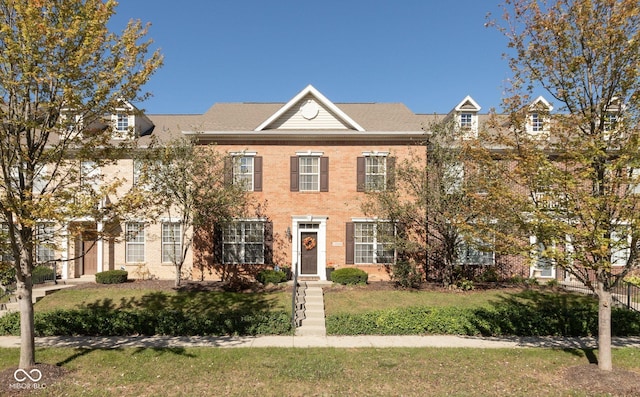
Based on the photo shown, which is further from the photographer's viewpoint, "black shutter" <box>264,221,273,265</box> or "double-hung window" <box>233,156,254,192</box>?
"black shutter" <box>264,221,273,265</box>

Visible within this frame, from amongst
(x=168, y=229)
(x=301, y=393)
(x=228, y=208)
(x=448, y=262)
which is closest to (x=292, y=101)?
(x=228, y=208)

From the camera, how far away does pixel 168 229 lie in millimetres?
17328

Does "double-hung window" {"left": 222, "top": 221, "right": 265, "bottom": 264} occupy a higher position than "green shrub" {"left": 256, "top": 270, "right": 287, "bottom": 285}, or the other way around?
"double-hung window" {"left": 222, "top": 221, "right": 265, "bottom": 264}

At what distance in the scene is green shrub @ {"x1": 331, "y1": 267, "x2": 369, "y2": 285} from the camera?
15.4 meters

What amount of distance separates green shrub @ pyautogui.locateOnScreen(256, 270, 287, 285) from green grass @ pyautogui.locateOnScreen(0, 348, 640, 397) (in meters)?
6.30

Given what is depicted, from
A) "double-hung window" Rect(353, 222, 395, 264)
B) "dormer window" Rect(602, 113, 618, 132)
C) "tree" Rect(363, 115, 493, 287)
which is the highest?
"dormer window" Rect(602, 113, 618, 132)

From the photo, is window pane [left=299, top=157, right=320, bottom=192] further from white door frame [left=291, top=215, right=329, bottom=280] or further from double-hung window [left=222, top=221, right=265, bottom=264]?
double-hung window [left=222, top=221, right=265, bottom=264]

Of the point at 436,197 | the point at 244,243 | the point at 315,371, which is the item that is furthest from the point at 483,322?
the point at 244,243

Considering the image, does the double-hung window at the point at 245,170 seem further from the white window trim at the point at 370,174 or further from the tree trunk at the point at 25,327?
the tree trunk at the point at 25,327

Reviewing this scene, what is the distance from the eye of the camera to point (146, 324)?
10461 millimetres

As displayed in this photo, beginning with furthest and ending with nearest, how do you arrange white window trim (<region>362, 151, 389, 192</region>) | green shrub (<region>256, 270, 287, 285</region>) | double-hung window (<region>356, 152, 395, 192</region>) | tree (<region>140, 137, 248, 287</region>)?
double-hung window (<region>356, 152, 395, 192</region>) < white window trim (<region>362, 151, 389, 192</region>) < green shrub (<region>256, 270, 287, 285</region>) < tree (<region>140, 137, 248, 287</region>)

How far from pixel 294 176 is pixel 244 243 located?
159 inches

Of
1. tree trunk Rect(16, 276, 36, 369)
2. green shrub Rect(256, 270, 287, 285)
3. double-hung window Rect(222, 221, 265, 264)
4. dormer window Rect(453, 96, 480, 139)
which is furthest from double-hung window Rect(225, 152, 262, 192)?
dormer window Rect(453, 96, 480, 139)

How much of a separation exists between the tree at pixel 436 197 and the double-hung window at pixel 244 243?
5.35m
